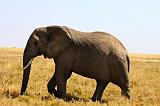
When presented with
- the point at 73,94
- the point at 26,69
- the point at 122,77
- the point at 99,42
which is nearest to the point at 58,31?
the point at 99,42

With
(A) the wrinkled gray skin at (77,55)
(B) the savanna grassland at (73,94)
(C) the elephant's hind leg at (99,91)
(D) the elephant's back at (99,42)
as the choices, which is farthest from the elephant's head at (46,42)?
(C) the elephant's hind leg at (99,91)

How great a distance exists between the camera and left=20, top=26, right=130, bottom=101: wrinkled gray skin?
12758mm

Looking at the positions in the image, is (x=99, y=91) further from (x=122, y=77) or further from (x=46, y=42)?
(x=46, y=42)

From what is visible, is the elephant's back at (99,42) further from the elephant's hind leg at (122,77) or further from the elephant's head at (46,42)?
the elephant's hind leg at (122,77)

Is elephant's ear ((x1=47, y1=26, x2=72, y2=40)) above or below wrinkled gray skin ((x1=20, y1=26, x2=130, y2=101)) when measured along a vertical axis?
above

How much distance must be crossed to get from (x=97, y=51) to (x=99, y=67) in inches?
19.2

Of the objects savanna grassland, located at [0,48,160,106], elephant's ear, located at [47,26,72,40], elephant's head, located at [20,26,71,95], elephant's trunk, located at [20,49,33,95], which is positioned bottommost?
savanna grassland, located at [0,48,160,106]

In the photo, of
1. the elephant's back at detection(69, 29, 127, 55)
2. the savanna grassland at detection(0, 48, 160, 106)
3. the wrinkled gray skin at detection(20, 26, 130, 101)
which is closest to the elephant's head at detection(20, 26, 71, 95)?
the wrinkled gray skin at detection(20, 26, 130, 101)

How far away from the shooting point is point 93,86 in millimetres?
16641

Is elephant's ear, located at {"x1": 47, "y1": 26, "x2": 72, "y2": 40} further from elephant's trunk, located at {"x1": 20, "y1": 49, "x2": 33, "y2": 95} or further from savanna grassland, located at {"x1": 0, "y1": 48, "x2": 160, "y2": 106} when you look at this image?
savanna grassland, located at {"x1": 0, "y1": 48, "x2": 160, "y2": 106}

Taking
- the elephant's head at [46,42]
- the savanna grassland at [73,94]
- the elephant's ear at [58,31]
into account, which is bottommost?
the savanna grassland at [73,94]

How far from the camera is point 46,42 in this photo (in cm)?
1305

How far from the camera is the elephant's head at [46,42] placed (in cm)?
1270

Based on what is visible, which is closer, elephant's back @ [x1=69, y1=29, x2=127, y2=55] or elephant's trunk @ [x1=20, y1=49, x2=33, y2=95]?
elephant's trunk @ [x1=20, y1=49, x2=33, y2=95]
